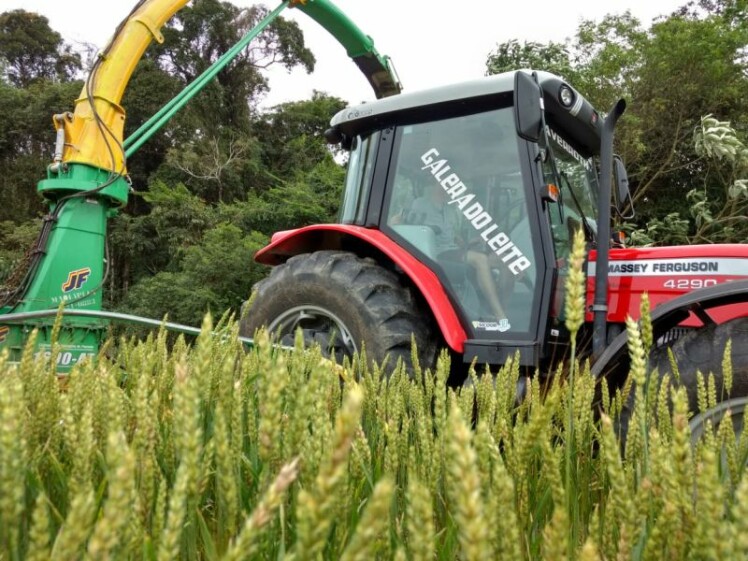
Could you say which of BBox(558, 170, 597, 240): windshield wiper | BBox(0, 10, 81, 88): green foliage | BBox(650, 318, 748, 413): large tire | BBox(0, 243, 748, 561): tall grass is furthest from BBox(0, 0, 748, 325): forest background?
BBox(0, 243, 748, 561): tall grass

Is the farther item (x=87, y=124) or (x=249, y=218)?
(x=249, y=218)

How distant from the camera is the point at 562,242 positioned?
8.94 ft

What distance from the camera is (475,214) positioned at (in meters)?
2.75

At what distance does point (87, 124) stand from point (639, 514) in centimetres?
439

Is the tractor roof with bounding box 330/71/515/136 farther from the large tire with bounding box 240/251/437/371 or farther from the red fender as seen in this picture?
the large tire with bounding box 240/251/437/371

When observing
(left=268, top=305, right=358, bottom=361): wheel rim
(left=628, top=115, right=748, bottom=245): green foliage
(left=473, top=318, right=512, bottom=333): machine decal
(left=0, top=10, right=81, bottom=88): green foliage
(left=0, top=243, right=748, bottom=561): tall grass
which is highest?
(left=0, top=10, right=81, bottom=88): green foliage

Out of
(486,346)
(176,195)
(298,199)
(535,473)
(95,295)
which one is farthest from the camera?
(176,195)

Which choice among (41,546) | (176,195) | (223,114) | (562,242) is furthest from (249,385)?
(223,114)

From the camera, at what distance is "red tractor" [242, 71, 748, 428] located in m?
2.45

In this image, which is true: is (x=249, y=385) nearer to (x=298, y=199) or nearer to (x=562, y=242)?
(x=562, y=242)

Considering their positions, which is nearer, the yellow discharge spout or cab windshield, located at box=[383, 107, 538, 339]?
cab windshield, located at box=[383, 107, 538, 339]

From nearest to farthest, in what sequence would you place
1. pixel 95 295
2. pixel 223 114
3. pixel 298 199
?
pixel 95 295 < pixel 298 199 < pixel 223 114

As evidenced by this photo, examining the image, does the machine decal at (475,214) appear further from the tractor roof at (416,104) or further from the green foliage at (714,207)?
the green foliage at (714,207)

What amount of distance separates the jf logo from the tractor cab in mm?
2029
